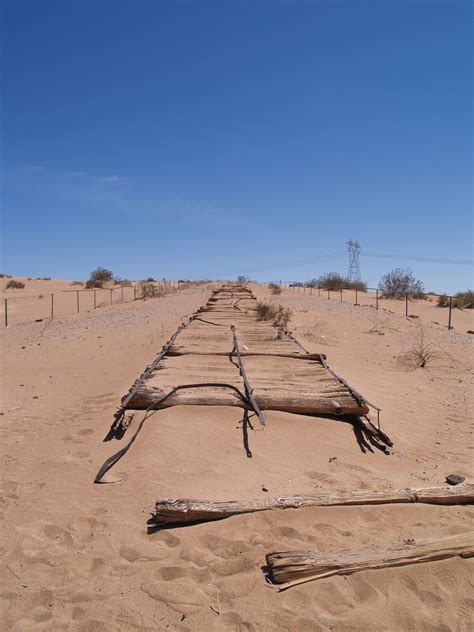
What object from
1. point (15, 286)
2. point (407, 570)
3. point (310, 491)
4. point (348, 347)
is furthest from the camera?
point (15, 286)

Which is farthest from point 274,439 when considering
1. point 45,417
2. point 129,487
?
point 45,417

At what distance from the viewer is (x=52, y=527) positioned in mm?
3627

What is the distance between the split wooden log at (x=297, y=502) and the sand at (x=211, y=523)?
0.07 metres

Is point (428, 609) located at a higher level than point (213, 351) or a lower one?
lower

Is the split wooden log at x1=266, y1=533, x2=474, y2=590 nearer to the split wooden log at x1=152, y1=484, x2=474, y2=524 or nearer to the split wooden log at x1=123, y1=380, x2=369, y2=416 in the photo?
the split wooden log at x1=152, y1=484, x2=474, y2=524

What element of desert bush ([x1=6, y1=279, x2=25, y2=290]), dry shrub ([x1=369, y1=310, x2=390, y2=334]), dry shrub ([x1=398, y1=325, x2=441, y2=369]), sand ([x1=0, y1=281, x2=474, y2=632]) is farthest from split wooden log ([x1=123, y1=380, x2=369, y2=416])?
desert bush ([x1=6, y1=279, x2=25, y2=290])

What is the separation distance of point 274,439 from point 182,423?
1056 millimetres

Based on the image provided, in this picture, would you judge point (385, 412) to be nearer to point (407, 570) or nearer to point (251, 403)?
point (251, 403)

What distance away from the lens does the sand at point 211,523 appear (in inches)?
108

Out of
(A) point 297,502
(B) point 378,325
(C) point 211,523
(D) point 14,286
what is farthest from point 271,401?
(D) point 14,286

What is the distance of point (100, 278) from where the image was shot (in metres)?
42.5

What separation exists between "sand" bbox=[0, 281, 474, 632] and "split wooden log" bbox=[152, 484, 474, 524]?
67 mm

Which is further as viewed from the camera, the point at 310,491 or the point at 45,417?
the point at 45,417

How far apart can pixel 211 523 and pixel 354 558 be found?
107 centimetres
